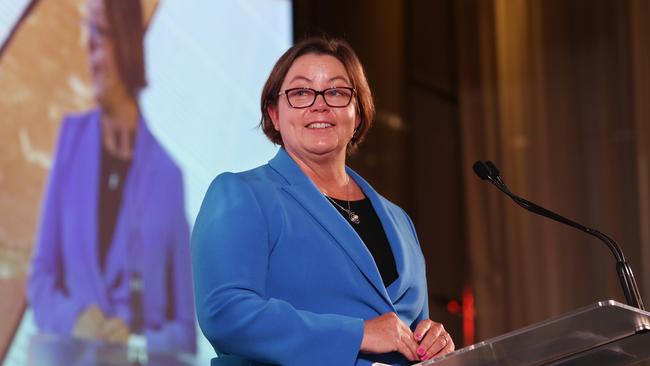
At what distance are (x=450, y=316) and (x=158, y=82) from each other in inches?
104

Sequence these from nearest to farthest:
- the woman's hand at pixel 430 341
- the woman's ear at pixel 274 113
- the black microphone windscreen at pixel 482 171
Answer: the woman's hand at pixel 430 341 < the black microphone windscreen at pixel 482 171 < the woman's ear at pixel 274 113

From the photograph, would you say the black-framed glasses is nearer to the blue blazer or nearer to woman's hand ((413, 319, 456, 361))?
the blue blazer

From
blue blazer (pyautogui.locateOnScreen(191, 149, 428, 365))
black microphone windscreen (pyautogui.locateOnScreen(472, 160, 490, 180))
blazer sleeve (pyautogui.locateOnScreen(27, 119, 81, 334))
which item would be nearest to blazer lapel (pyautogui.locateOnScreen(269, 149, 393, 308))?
blue blazer (pyautogui.locateOnScreen(191, 149, 428, 365))

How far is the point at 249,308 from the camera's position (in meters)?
1.61

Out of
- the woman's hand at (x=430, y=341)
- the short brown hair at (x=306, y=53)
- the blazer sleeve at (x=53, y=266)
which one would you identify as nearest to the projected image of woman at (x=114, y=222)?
the blazer sleeve at (x=53, y=266)

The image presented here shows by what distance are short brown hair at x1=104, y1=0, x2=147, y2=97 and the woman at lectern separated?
4.47 feet

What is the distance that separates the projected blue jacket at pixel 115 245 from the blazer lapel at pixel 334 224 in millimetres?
1378

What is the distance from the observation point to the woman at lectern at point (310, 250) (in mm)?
1629

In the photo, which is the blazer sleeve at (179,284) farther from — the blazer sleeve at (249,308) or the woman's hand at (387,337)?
the woman's hand at (387,337)

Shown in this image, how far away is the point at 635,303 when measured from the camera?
1.77 meters

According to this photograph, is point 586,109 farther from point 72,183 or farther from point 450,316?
point 72,183

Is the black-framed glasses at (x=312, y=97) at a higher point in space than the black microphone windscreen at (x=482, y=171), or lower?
higher

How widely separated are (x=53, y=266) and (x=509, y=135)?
3.00m

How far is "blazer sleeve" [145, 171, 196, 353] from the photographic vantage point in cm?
338
